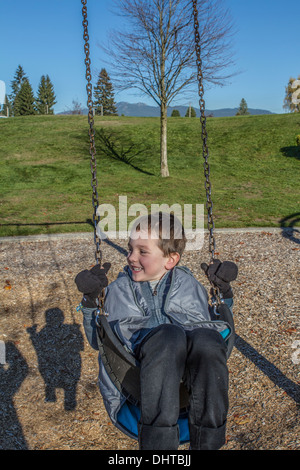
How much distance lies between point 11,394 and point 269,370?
84.8 inches

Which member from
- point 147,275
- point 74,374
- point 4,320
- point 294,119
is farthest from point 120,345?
point 294,119

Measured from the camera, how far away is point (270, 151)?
17469 mm

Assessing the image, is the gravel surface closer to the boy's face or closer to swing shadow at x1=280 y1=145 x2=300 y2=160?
the boy's face

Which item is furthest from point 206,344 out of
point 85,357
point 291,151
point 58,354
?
point 291,151

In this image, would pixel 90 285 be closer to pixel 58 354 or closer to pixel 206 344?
pixel 206 344

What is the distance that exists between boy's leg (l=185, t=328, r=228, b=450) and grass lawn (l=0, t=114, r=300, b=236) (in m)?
6.71

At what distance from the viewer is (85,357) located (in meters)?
3.93

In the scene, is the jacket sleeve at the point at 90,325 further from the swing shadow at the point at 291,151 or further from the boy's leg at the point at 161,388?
the swing shadow at the point at 291,151

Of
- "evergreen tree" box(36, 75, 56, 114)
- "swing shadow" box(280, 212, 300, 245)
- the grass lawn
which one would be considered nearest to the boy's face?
"swing shadow" box(280, 212, 300, 245)

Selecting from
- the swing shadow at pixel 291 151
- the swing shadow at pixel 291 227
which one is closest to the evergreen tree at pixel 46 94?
the swing shadow at pixel 291 151

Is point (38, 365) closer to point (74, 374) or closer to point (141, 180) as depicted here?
point (74, 374)

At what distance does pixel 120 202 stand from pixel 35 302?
678 centimetres

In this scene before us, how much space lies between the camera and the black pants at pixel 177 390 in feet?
6.00

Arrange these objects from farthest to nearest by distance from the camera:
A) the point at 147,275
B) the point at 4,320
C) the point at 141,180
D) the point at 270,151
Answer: the point at 270,151 < the point at 141,180 < the point at 4,320 < the point at 147,275
